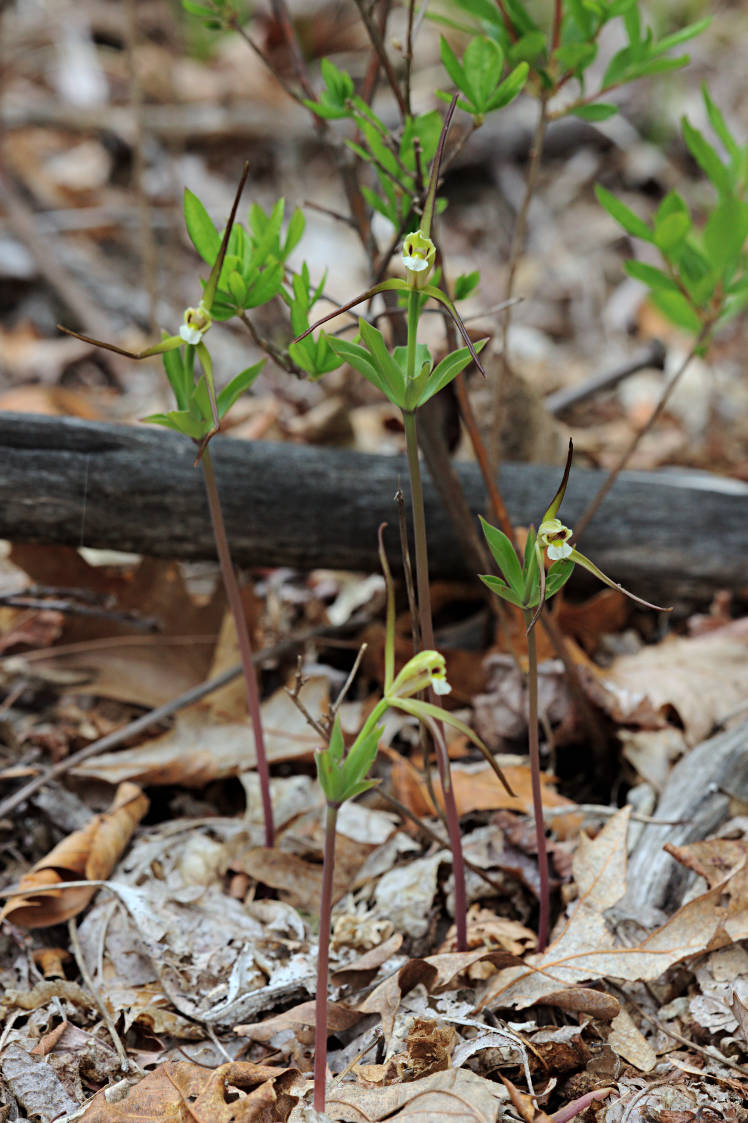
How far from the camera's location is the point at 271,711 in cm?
204

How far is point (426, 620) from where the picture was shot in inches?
48.3

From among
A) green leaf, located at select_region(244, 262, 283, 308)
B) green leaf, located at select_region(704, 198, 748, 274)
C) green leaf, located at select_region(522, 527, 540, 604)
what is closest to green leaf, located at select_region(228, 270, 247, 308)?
green leaf, located at select_region(244, 262, 283, 308)

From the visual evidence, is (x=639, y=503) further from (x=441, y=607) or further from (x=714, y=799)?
(x=714, y=799)

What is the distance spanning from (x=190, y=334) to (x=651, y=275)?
107cm

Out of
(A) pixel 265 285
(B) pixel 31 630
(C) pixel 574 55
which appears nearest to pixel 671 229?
(C) pixel 574 55

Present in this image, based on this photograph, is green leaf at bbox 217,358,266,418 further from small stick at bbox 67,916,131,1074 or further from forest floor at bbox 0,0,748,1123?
small stick at bbox 67,916,131,1074

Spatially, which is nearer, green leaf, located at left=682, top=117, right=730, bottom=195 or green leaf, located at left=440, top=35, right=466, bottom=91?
green leaf, located at left=440, top=35, right=466, bottom=91

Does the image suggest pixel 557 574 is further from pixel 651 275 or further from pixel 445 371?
pixel 651 275

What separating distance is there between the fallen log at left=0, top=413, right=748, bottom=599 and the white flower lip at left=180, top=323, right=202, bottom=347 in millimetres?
644

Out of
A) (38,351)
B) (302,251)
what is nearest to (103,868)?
(38,351)

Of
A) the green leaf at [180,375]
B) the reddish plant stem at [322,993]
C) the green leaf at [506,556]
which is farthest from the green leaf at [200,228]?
the reddish plant stem at [322,993]

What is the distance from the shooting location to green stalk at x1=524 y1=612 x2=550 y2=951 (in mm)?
1189

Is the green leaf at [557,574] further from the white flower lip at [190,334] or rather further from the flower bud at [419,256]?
the white flower lip at [190,334]

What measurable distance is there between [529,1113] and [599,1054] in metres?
0.21
